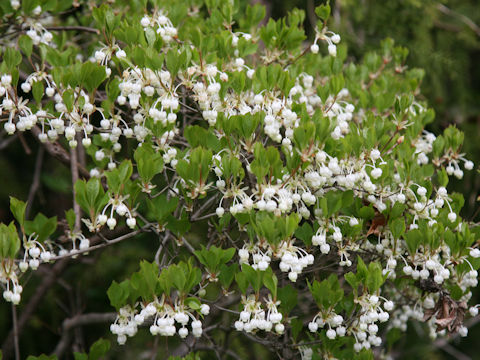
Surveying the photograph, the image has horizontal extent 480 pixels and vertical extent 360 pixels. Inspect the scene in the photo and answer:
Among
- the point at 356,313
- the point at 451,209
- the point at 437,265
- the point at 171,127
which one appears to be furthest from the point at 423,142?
the point at 171,127

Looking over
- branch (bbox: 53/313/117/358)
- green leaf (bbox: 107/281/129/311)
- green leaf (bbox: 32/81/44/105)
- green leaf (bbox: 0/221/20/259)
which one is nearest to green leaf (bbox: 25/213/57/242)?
green leaf (bbox: 0/221/20/259)

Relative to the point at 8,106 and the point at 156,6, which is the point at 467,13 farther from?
the point at 8,106

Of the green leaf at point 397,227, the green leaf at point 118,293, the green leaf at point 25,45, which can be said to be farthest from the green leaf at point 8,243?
the green leaf at point 397,227

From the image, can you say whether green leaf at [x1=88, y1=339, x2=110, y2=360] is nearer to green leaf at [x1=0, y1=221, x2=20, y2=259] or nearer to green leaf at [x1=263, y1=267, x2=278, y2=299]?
green leaf at [x1=0, y1=221, x2=20, y2=259]

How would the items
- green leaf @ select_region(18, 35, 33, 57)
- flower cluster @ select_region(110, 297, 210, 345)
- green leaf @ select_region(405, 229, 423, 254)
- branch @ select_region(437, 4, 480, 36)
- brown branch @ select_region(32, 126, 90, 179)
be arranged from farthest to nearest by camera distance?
branch @ select_region(437, 4, 480, 36), brown branch @ select_region(32, 126, 90, 179), green leaf @ select_region(18, 35, 33, 57), green leaf @ select_region(405, 229, 423, 254), flower cluster @ select_region(110, 297, 210, 345)

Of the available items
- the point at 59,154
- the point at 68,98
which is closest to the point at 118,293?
the point at 68,98

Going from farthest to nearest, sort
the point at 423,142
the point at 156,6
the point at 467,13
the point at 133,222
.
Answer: the point at 467,13
the point at 423,142
the point at 156,6
the point at 133,222

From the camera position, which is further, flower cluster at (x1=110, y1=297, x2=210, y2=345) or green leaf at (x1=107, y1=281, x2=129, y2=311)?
green leaf at (x1=107, y1=281, x2=129, y2=311)

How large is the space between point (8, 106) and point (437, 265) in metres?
1.48

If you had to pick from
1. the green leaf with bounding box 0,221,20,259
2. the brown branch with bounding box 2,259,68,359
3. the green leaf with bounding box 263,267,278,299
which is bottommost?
the brown branch with bounding box 2,259,68,359

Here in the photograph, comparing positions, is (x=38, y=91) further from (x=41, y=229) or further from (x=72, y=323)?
(x=72, y=323)

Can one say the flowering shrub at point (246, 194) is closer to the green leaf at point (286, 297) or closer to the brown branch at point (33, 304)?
the green leaf at point (286, 297)

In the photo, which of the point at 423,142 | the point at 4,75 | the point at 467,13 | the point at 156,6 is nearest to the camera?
the point at 4,75

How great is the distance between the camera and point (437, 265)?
6.46 ft
